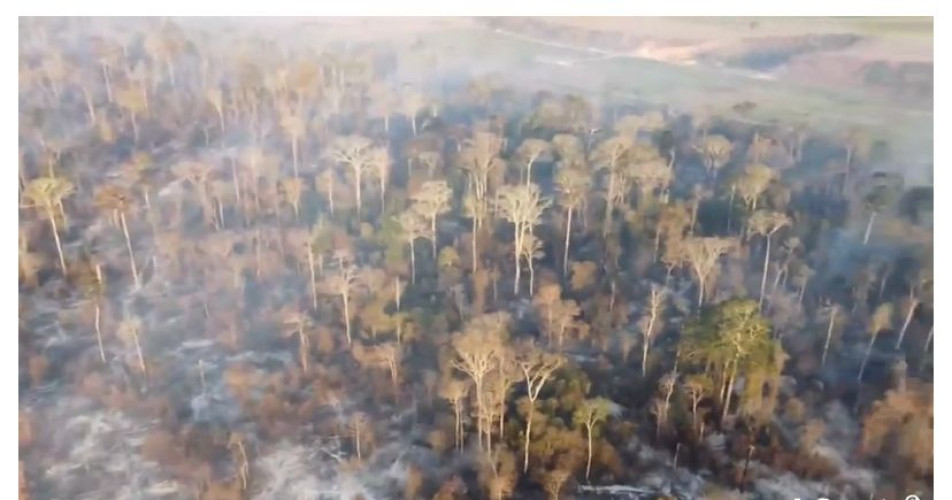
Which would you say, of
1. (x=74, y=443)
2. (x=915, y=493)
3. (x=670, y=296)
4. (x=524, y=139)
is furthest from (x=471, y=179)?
(x=915, y=493)

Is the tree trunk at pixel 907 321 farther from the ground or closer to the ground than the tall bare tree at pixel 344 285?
closer to the ground

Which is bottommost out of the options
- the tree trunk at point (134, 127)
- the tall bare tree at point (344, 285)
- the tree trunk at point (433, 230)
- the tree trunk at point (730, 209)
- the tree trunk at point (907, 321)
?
the tree trunk at point (907, 321)

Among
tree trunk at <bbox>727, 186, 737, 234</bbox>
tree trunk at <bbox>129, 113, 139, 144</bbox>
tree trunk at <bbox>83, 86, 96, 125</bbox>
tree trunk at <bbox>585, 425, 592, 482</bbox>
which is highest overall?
tree trunk at <bbox>83, 86, 96, 125</bbox>

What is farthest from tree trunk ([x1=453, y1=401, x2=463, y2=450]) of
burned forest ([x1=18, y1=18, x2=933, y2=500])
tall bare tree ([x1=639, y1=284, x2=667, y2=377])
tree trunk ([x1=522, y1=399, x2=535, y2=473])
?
tall bare tree ([x1=639, y1=284, x2=667, y2=377])

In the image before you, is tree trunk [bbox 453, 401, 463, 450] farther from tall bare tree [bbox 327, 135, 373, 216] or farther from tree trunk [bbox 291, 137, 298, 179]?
tree trunk [bbox 291, 137, 298, 179]

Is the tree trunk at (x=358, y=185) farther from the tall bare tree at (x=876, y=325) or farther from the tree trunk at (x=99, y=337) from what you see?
the tall bare tree at (x=876, y=325)

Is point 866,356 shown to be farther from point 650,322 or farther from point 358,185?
point 358,185

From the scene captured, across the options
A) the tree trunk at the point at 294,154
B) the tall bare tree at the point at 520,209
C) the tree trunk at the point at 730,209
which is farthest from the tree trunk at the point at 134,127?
the tree trunk at the point at 730,209

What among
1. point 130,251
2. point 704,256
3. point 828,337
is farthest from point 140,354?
point 828,337

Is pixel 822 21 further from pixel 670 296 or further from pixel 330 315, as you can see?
pixel 330 315
